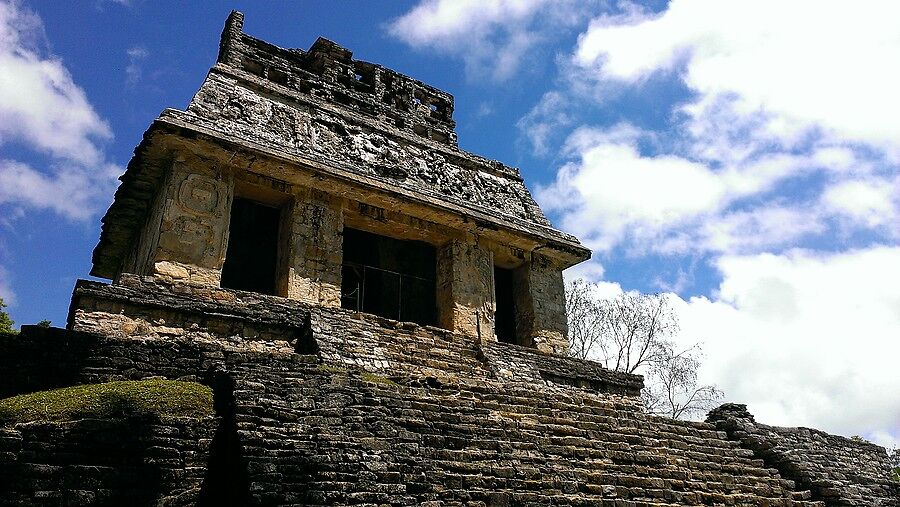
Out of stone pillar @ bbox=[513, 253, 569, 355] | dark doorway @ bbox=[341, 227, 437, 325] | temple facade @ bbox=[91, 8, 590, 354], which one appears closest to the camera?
temple facade @ bbox=[91, 8, 590, 354]

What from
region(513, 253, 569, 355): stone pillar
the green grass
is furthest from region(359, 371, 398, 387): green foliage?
region(513, 253, 569, 355): stone pillar

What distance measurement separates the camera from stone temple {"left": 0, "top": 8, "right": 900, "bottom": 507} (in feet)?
16.8

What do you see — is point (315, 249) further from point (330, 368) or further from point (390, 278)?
point (390, 278)

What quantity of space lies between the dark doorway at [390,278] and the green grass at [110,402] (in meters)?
8.05

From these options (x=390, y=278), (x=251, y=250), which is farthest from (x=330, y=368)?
(x=390, y=278)

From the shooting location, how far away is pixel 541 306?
12.6 meters

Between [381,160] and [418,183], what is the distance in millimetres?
787

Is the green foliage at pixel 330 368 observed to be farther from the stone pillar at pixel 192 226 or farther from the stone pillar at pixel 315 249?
the stone pillar at pixel 192 226

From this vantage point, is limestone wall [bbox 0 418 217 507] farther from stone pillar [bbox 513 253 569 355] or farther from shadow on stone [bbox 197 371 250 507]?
stone pillar [bbox 513 253 569 355]

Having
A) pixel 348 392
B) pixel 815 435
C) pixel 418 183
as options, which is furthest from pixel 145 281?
pixel 815 435

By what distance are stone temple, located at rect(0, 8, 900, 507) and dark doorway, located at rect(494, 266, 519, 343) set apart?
0.05 meters

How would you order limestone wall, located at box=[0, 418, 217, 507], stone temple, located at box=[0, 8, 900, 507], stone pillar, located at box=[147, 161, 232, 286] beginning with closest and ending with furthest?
1. limestone wall, located at box=[0, 418, 217, 507]
2. stone temple, located at box=[0, 8, 900, 507]
3. stone pillar, located at box=[147, 161, 232, 286]

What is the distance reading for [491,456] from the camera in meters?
6.06

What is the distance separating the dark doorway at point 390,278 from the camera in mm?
14125
